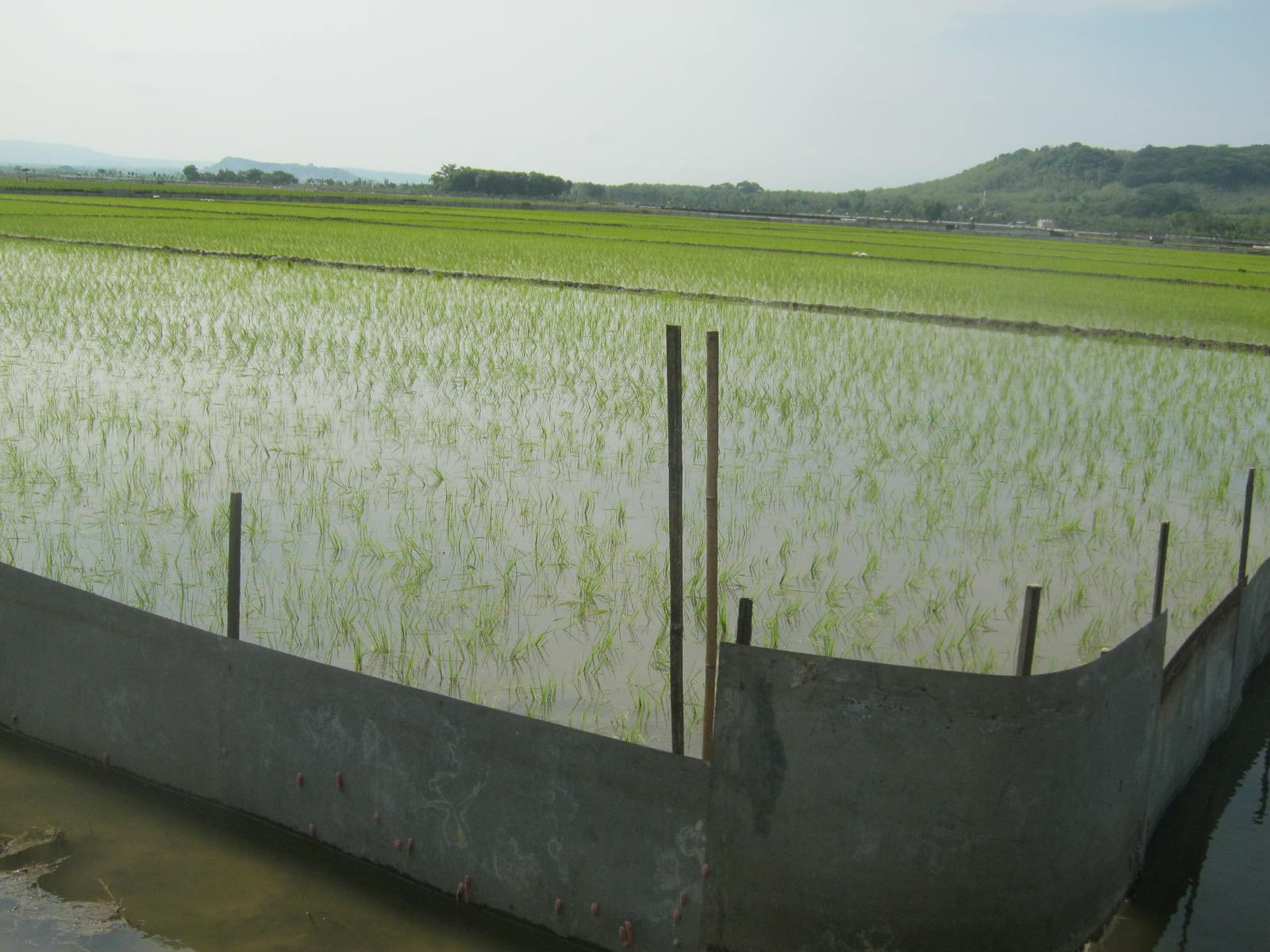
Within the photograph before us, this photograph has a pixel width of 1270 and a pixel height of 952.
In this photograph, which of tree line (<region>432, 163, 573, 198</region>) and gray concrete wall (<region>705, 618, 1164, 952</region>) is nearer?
gray concrete wall (<region>705, 618, 1164, 952</region>)

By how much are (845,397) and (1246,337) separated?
6168 millimetres

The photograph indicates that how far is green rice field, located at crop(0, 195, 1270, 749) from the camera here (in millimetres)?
4312

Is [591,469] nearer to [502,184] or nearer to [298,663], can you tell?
[298,663]

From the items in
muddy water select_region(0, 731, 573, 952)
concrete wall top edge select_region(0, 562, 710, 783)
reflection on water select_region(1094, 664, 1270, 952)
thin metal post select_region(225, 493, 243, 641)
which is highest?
thin metal post select_region(225, 493, 243, 641)

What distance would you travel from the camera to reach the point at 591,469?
20.8 feet

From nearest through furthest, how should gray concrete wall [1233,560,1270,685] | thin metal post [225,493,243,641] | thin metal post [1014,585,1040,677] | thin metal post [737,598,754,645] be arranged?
thin metal post [737,598,754,645], thin metal post [1014,585,1040,677], thin metal post [225,493,243,641], gray concrete wall [1233,560,1270,685]

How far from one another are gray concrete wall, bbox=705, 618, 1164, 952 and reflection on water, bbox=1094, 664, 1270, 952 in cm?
55

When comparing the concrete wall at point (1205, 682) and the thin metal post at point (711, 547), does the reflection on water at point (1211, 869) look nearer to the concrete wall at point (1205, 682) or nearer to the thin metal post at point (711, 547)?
the concrete wall at point (1205, 682)

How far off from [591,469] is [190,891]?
3679 mm

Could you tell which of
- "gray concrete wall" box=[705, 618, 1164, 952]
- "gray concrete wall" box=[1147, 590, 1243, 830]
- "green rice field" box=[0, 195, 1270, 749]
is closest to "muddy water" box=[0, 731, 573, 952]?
"gray concrete wall" box=[705, 618, 1164, 952]

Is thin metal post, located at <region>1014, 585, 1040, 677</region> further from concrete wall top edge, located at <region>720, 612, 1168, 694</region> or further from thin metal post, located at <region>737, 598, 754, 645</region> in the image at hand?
thin metal post, located at <region>737, 598, 754, 645</region>

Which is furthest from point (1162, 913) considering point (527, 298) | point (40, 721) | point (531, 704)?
point (527, 298)

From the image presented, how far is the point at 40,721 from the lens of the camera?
11.5 feet

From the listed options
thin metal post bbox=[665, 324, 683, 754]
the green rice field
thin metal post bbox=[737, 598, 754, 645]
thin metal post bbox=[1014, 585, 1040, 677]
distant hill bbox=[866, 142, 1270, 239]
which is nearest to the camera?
thin metal post bbox=[737, 598, 754, 645]
